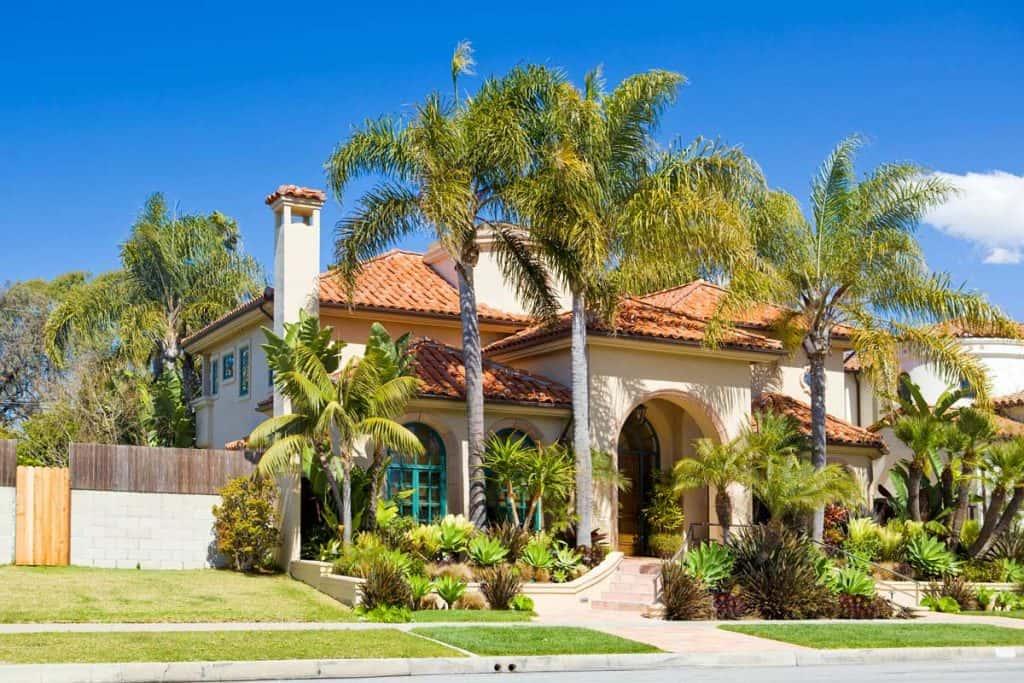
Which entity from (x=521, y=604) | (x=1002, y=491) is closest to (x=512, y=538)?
(x=521, y=604)

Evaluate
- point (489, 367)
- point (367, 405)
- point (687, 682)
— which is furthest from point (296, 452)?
point (687, 682)

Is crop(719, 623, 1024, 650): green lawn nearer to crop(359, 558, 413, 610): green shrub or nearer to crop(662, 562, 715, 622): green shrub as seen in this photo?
crop(662, 562, 715, 622): green shrub

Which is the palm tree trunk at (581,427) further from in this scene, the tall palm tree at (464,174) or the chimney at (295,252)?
the chimney at (295,252)

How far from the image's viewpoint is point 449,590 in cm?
1966

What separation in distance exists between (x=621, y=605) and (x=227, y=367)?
47.1 feet

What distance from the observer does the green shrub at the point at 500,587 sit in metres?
20.0

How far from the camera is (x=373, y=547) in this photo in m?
20.8

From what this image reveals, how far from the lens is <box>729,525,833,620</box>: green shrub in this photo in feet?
68.0

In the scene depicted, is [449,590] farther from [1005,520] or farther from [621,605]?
[1005,520]

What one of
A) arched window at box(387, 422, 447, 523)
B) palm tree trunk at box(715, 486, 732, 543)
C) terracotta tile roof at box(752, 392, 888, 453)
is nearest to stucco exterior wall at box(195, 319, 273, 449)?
arched window at box(387, 422, 447, 523)

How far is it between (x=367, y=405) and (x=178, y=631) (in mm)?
6971

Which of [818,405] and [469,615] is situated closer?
[469,615]

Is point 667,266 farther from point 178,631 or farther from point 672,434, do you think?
point 178,631

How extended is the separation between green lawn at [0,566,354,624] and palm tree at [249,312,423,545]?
6.76 ft
